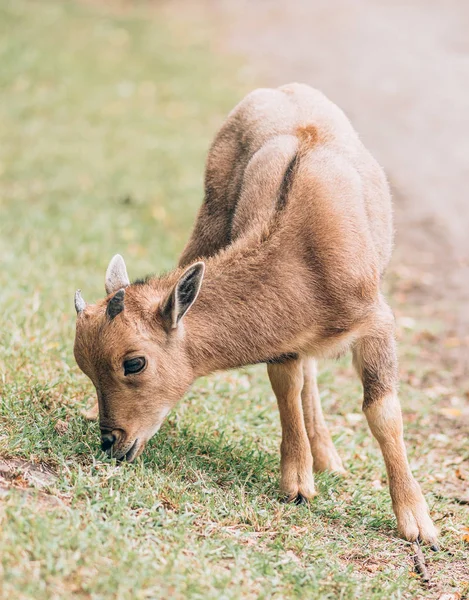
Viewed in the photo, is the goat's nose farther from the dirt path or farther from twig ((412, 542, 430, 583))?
the dirt path

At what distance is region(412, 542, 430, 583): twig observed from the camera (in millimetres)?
5156

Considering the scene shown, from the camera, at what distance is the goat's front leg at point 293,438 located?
586 centimetres

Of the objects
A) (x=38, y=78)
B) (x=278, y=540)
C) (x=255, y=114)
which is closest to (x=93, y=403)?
(x=278, y=540)

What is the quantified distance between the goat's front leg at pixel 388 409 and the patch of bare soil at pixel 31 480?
1.99 m

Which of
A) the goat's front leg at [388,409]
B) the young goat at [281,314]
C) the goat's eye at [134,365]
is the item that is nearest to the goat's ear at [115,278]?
the young goat at [281,314]

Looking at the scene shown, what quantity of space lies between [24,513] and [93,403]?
6.14 feet

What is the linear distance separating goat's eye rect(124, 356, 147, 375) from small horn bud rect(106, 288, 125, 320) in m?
0.26

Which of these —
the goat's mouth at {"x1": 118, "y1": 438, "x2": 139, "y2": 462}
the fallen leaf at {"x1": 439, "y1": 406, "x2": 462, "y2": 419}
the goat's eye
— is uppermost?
the goat's eye

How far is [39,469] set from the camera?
5145 mm

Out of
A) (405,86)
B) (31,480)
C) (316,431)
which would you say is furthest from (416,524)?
(405,86)

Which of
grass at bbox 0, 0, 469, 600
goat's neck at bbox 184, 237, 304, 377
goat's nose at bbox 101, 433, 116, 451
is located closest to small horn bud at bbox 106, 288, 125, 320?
goat's neck at bbox 184, 237, 304, 377

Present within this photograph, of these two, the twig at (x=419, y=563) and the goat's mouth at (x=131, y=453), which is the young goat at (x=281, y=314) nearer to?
the goat's mouth at (x=131, y=453)

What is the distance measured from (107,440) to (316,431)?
187cm

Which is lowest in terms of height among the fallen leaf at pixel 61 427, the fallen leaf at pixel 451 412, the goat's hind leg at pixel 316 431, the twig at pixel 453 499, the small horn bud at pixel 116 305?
the fallen leaf at pixel 451 412
